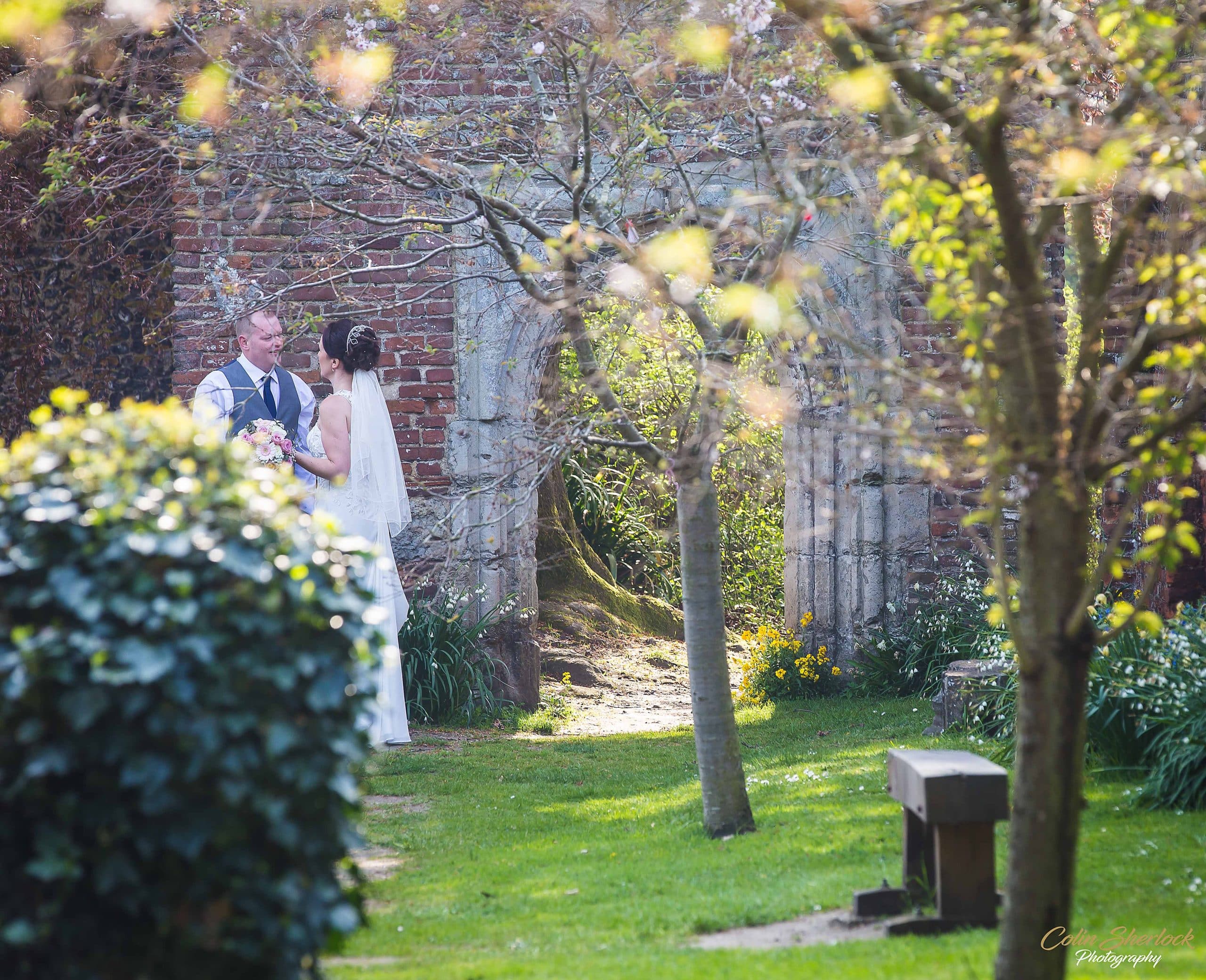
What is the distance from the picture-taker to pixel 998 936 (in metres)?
3.25

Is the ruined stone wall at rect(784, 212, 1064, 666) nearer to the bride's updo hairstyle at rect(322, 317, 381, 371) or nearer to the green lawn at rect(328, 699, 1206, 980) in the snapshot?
the green lawn at rect(328, 699, 1206, 980)

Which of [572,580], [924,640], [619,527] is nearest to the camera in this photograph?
[924,640]

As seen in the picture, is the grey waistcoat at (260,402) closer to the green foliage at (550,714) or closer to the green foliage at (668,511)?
the green foliage at (668,511)

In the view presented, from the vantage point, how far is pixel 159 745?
87.4 inches

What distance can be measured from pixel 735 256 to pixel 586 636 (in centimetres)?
524

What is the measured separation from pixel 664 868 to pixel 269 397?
12.5 feet

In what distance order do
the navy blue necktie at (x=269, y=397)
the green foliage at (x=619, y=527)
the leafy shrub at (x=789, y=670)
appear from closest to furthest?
the navy blue necktie at (x=269, y=397)
the leafy shrub at (x=789, y=670)
the green foliage at (x=619, y=527)

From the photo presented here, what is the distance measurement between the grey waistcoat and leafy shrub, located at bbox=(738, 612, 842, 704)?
151 inches

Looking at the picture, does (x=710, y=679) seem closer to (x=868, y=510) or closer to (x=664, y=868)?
(x=664, y=868)

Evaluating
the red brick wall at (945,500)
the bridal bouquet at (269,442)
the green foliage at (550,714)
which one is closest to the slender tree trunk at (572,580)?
the green foliage at (550,714)

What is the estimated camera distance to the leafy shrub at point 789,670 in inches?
337

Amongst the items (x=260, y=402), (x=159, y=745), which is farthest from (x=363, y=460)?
(x=159, y=745)

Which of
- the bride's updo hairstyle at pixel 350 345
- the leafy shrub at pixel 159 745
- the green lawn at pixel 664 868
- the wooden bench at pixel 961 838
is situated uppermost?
the bride's updo hairstyle at pixel 350 345

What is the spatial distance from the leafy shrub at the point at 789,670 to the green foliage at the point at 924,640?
0.73 ft
